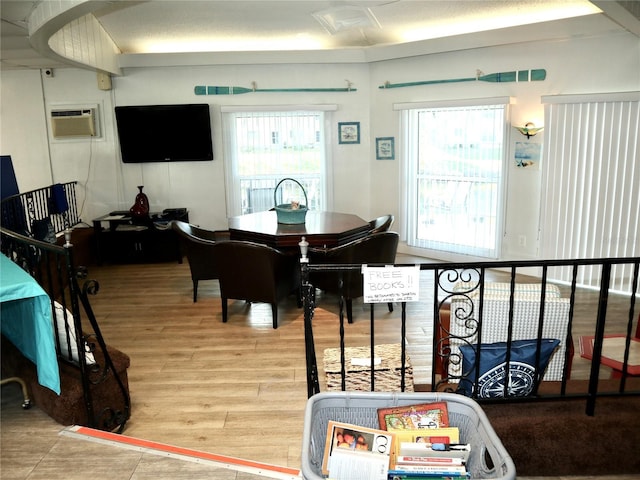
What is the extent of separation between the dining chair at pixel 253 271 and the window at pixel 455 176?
9.45 ft

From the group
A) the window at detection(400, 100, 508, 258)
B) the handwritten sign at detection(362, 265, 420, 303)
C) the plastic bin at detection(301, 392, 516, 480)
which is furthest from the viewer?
the window at detection(400, 100, 508, 258)

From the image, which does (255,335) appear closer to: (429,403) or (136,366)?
(136,366)

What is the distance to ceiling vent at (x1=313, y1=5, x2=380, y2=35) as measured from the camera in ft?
20.4

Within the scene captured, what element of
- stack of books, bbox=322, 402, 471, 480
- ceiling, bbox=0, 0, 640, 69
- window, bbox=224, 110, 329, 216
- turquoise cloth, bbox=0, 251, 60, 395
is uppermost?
ceiling, bbox=0, 0, 640, 69

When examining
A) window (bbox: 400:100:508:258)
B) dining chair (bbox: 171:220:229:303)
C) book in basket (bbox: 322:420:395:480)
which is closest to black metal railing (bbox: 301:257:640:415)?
book in basket (bbox: 322:420:395:480)

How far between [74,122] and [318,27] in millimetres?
3587

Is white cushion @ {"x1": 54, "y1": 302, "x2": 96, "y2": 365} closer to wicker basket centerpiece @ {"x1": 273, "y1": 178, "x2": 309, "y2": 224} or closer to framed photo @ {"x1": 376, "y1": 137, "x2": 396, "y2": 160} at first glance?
wicker basket centerpiece @ {"x1": 273, "y1": 178, "x2": 309, "y2": 224}

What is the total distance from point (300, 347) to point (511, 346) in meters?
2.16

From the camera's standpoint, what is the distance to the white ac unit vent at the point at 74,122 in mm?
7328

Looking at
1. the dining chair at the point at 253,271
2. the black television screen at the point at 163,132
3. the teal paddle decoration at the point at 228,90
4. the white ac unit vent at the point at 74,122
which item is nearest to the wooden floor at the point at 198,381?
the dining chair at the point at 253,271

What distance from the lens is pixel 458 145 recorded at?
6.73 metres

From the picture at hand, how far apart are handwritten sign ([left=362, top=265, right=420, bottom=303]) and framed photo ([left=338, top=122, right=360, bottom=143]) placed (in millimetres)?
5512

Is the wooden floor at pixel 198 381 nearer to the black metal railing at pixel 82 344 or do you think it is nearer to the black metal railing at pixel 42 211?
the black metal railing at pixel 82 344

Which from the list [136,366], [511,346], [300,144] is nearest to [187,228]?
[136,366]
